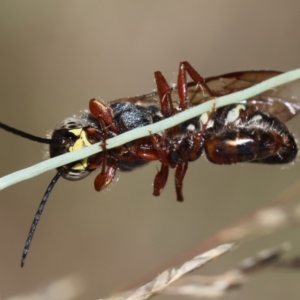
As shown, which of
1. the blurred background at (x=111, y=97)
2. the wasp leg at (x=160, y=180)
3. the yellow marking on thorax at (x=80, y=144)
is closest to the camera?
the yellow marking on thorax at (x=80, y=144)

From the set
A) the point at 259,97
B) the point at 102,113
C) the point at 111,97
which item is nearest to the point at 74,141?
the point at 102,113

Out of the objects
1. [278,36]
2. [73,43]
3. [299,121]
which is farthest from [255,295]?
[73,43]

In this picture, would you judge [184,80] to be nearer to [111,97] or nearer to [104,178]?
[104,178]

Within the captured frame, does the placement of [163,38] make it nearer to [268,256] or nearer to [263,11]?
[263,11]

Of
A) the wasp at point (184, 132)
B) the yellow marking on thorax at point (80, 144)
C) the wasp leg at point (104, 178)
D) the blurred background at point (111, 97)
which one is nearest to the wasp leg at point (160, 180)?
the wasp at point (184, 132)

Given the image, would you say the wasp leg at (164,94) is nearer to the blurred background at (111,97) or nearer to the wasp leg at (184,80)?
the wasp leg at (184,80)

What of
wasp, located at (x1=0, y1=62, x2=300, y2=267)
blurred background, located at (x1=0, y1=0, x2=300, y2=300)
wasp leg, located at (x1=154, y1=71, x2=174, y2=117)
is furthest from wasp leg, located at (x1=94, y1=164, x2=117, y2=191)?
blurred background, located at (x1=0, y1=0, x2=300, y2=300)
